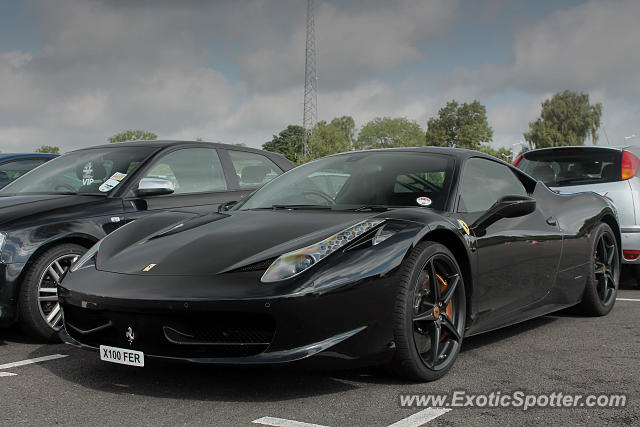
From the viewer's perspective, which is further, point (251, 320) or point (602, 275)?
point (602, 275)

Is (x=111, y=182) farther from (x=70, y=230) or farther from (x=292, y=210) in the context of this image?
(x=292, y=210)

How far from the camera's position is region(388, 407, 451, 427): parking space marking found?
299 centimetres

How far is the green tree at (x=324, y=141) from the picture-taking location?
248 feet

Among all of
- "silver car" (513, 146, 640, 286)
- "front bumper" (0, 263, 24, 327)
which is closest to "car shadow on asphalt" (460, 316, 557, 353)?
"silver car" (513, 146, 640, 286)

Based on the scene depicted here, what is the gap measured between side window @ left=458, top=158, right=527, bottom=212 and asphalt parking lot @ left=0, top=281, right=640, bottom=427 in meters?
0.90

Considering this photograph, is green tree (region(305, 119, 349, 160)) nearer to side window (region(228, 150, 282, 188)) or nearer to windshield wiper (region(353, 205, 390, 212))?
side window (region(228, 150, 282, 188))

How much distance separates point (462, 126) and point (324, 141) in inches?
712

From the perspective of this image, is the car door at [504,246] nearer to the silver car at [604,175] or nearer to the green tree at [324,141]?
the silver car at [604,175]

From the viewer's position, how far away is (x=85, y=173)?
595 cm

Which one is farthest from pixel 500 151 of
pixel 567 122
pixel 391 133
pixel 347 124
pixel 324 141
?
pixel 347 124

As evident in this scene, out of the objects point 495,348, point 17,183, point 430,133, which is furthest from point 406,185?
point 430,133

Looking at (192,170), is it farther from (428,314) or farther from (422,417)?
(422,417)

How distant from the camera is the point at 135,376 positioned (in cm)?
383

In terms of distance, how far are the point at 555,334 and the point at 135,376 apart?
2840 millimetres
